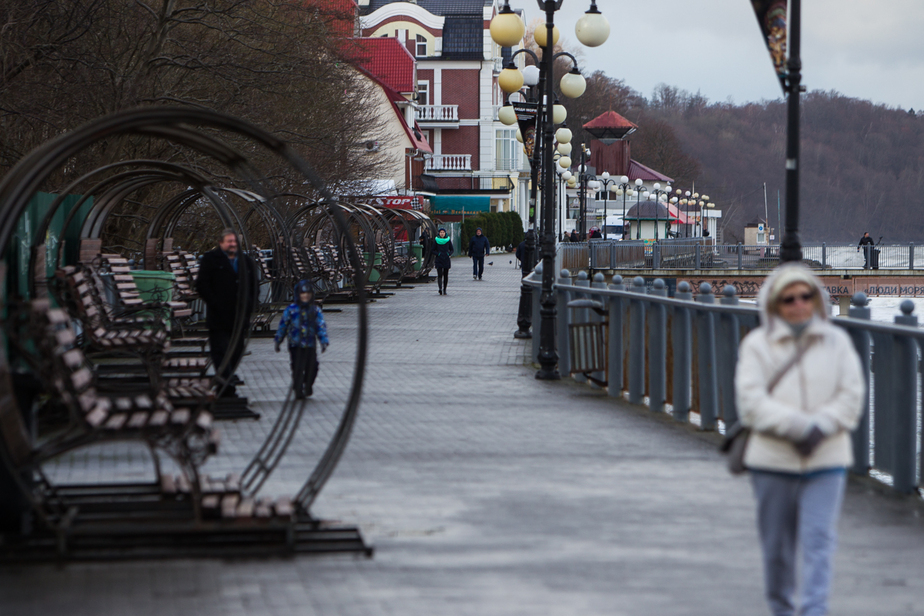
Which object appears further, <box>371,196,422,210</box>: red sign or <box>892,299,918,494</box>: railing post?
<box>371,196,422,210</box>: red sign

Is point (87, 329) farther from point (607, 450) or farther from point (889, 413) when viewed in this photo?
point (889, 413)

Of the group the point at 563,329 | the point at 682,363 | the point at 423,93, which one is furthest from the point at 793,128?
the point at 423,93

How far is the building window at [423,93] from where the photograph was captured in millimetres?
85125

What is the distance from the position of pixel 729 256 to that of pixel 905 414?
5543 centimetres

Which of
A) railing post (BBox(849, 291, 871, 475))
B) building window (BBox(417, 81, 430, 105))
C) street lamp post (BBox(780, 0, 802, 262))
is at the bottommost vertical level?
railing post (BBox(849, 291, 871, 475))

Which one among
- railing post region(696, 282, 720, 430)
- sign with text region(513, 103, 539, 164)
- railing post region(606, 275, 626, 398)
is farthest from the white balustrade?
railing post region(696, 282, 720, 430)

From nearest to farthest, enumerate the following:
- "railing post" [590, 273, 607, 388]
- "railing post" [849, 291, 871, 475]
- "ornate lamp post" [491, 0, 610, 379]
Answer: "railing post" [849, 291, 871, 475], "railing post" [590, 273, 607, 388], "ornate lamp post" [491, 0, 610, 379]

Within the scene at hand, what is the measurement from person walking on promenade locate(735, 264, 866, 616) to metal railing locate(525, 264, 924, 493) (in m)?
3.15

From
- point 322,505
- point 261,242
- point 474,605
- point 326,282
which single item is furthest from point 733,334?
point 261,242

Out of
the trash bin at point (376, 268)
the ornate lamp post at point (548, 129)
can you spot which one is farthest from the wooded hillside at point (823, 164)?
the ornate lamp post at point (548, 129)

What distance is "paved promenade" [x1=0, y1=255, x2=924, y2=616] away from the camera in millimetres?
5344

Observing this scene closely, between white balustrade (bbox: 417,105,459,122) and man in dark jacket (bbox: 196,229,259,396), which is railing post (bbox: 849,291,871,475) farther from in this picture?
white balustrade (bbox: 417,105,459,122)

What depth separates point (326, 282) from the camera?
96.3ft

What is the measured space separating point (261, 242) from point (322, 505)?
2550 centimetres
